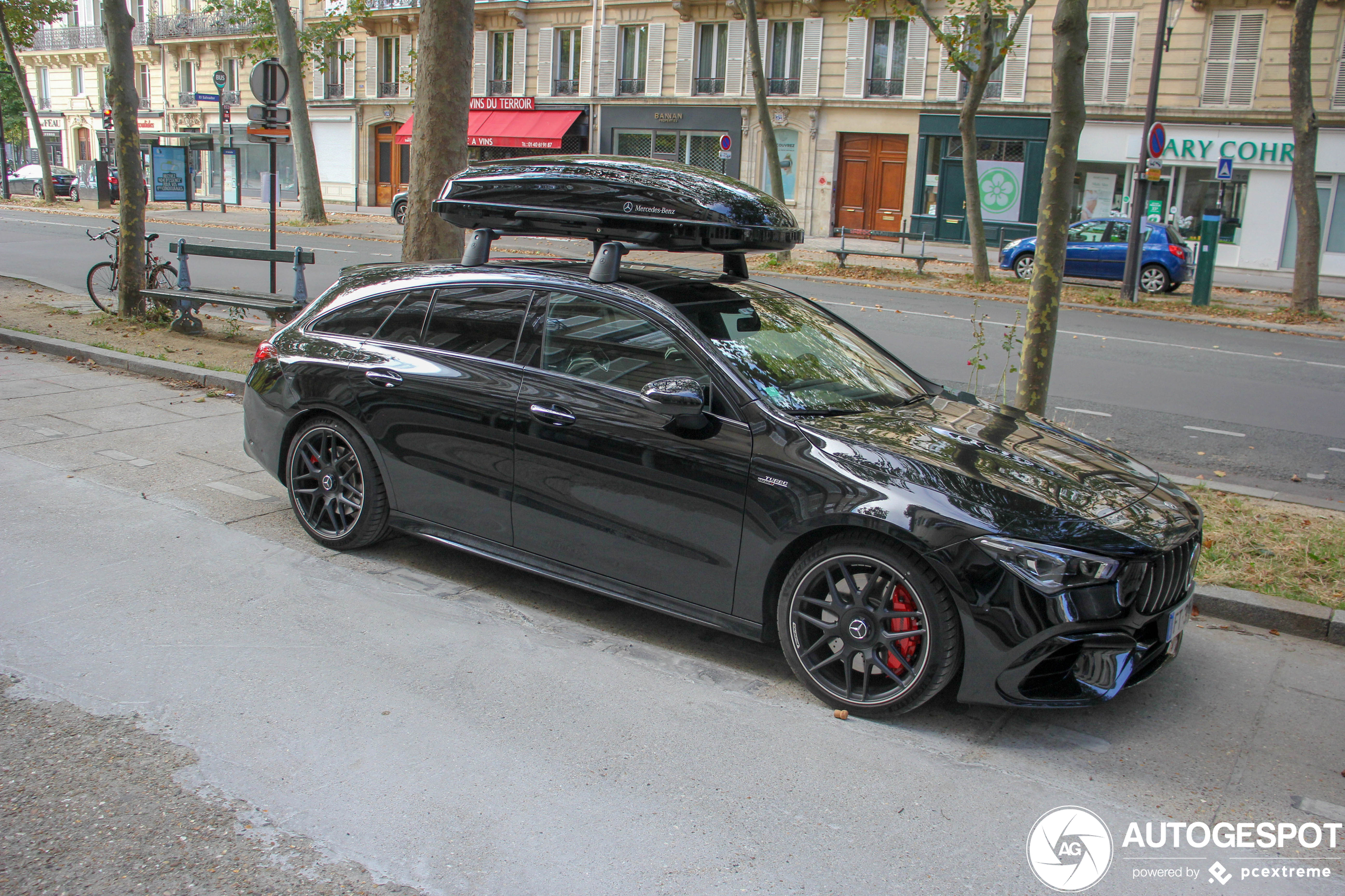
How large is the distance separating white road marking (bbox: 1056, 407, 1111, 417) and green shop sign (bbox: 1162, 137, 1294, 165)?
887 inches

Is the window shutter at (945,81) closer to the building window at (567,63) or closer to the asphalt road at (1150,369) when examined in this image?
the building window at (567,63)

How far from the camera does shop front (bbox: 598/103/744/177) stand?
1417 inches

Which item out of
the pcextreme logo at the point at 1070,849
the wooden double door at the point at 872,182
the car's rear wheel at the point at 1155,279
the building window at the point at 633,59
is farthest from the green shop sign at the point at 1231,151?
the pcextreme logo at the point at 1070,849

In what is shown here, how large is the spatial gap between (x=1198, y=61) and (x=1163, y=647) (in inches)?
1211

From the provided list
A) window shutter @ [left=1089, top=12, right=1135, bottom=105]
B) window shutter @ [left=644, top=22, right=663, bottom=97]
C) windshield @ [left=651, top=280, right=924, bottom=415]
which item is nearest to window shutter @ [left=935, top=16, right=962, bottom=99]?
window shutter @ [left=1089, top=12, right=1135, bottom=105]

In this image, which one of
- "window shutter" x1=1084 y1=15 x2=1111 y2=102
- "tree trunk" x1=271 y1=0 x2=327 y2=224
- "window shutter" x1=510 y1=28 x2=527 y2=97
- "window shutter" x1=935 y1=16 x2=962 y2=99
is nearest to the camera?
"window shutter" x1=1084 y1=15 x2=1111 y2=102

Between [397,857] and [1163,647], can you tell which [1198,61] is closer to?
[1163,647]

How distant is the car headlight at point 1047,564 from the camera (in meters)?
3.65

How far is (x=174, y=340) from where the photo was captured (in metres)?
11.5

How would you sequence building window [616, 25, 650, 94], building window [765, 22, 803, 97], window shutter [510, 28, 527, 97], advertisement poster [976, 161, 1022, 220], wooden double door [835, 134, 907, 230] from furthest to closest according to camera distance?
window shutter [510, 28, 527, 97] → building window [616, 25, 650, 94] → building window [765, 22, 803, 97] → wooden double door [835, 134, 907, 230] → advertisement poster [976, 161, 1022, 220]

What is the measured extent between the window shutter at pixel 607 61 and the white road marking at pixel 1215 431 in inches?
1253

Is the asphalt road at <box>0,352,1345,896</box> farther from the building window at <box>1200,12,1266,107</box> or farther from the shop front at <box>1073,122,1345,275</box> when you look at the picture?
the building window at <box>1200,12,1266,107</box>

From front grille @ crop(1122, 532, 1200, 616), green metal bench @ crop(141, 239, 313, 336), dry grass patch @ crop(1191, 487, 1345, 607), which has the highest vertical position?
green metal bench @ crop(141, 239, 313, 336)

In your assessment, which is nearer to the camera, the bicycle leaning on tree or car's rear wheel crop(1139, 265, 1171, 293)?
the bicycle leaning on tree
